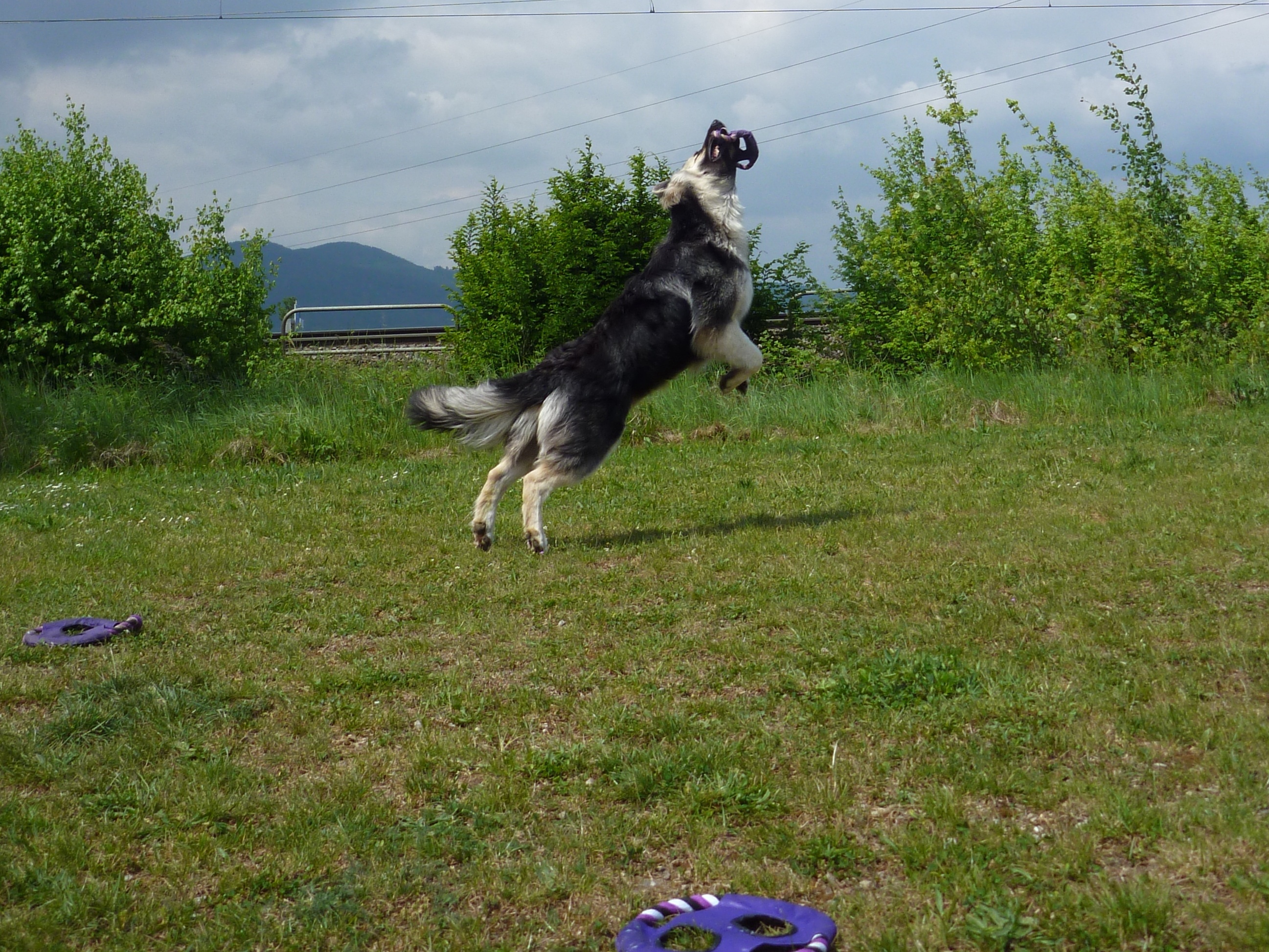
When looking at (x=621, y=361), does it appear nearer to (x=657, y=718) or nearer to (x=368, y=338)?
(x=657, y=718)

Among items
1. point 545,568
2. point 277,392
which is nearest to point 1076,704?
point 545,568

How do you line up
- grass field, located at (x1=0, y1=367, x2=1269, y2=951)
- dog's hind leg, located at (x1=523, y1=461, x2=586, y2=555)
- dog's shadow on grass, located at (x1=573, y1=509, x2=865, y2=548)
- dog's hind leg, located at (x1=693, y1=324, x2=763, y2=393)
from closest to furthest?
grass field, located at (x1=0, y1=367, x2=1269, y2=951)
dog's hind leg, located at (x1=523, y1=461, x2=586, y2=555)
dog's shadow on grass, located at (x1=573, y1=509, x2=865, y2=548)
dog's hind leg, located at (x1=693, y1=324, x2=763, y2=393)

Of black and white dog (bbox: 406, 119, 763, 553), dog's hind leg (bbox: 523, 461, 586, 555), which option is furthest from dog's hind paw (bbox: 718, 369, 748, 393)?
dog's hind leg (bbox: 523, 461, 586, 555)

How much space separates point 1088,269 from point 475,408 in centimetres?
1303

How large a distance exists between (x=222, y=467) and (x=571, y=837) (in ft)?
37.8

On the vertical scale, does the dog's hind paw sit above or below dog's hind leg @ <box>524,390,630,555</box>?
above

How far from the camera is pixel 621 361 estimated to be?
8102 millimetres

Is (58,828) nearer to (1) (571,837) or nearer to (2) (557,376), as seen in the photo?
(1) (571,837)

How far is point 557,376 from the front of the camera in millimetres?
8148

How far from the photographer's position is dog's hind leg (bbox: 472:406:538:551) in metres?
8.09

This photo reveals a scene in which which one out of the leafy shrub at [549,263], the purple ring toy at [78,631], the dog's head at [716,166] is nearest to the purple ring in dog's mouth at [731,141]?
the dog's head at [716,166]

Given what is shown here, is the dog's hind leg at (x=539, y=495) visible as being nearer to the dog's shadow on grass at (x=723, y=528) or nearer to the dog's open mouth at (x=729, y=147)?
the dog's shadow on grass at (x=723, y=528)

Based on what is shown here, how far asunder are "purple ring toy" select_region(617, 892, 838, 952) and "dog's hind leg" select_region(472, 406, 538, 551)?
16.4 feet

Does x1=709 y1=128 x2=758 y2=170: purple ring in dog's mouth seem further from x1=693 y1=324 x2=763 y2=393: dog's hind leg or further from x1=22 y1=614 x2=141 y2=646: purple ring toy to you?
x1=22 y1=614 x2=141 y2=646: purple ring toy
